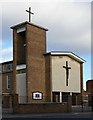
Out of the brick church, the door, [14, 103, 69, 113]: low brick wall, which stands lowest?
[14, 103, 69, 113]: low brick wall

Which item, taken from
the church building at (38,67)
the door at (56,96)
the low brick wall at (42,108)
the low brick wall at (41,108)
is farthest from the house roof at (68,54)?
the low brick wall at (42,108)

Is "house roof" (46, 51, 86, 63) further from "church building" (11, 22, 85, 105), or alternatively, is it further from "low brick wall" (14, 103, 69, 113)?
"low brick wall" (14, 103, 69, 113)

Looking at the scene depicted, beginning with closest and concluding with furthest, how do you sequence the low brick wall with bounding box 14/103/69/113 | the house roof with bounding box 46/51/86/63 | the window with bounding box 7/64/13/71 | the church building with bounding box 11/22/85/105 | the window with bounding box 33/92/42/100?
the low brick wall with bounding box 14/103/69/113 < the window with bounding box 33/92/42/100 < the church building with bounding box 11/22/85/105 < the house roof with bounding box 46/51/86/63 < the window with bounding box 7/64/13/71

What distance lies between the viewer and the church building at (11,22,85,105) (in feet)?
159

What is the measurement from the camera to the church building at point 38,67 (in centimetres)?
4850

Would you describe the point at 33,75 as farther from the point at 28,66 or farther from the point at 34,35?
the point at 34,35

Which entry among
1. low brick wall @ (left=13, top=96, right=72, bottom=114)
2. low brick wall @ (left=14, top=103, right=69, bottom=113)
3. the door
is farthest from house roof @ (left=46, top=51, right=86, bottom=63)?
low brick wall @ (left=14, top=103, right=69, bottom=113)

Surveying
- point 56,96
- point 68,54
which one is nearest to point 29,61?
point 68,54

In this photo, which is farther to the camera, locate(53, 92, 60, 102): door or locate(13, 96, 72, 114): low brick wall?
locate(53, 92, 60, 102): door

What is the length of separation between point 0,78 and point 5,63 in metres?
2.90

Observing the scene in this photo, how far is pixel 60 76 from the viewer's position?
163ft

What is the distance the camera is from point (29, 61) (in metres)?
48.6

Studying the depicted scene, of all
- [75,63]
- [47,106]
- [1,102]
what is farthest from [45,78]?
[47,106]

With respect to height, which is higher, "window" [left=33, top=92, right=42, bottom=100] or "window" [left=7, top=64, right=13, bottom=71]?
"window" [left=7, top=64, right=13, bottom=71]
